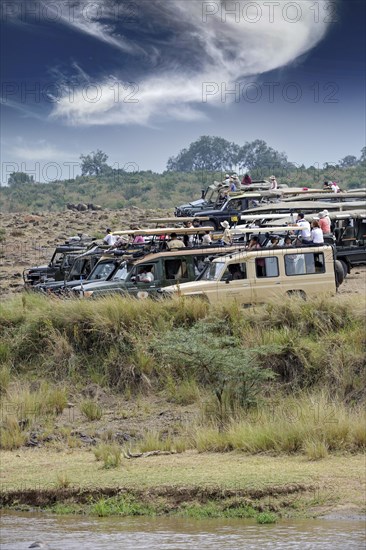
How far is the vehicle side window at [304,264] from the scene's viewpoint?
83.0ft

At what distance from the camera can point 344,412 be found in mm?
18891

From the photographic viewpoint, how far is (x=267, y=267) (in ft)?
82.2

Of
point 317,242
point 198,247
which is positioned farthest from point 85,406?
point 317,242

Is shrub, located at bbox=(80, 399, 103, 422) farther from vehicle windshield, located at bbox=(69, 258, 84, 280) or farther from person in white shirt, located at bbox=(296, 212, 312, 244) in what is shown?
person in white shirt, located at bbox=(296, 212, 312, 244)

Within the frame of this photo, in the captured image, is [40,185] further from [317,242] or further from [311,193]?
[317,242]

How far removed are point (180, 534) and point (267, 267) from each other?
36.8 feet

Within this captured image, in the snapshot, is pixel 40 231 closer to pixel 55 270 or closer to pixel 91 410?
pixel 55 270

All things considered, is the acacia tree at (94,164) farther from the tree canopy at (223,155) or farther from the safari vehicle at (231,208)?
the safari vehicle at (231,208)

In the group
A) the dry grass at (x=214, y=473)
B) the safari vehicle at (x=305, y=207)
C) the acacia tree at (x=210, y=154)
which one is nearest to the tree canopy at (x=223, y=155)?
the acacia tree at (x=210, y=154)

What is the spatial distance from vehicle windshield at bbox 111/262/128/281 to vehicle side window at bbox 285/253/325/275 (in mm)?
3736

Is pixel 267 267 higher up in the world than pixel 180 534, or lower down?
→ higher up

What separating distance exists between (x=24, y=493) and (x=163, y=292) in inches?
354

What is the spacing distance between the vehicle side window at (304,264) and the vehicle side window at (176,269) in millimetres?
2385

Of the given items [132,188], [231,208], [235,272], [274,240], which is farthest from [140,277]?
[132,188]
